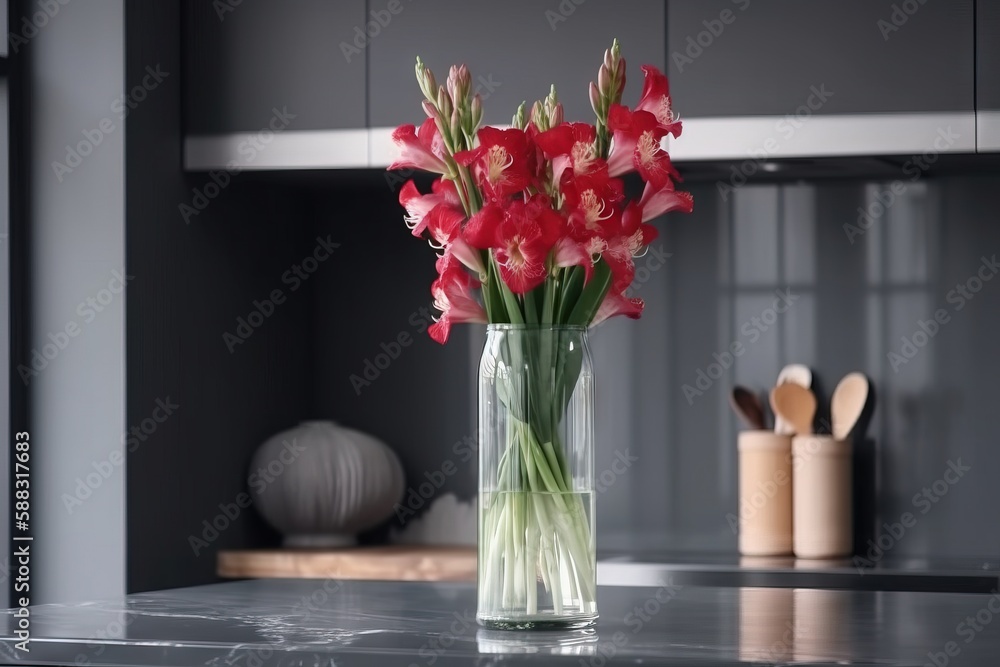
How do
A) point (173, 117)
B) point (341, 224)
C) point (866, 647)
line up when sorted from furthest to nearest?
point (341, 224)
point (173, 117)
point (866, 647)

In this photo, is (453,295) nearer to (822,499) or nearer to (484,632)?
(484,632)

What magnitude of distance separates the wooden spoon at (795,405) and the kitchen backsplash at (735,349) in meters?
0.09

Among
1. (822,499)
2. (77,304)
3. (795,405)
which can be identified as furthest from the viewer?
(795,405)

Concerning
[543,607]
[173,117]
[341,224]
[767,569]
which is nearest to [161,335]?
[173,117]

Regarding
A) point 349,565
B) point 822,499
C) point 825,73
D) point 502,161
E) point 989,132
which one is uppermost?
point 825,73

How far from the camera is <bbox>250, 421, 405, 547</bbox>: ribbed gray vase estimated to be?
2531 millimetres

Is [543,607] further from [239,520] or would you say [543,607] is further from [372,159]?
[239,520]

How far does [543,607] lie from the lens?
95 centimetres

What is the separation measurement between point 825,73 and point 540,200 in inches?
54.7

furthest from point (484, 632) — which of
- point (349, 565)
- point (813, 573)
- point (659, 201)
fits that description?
point (349, 565)

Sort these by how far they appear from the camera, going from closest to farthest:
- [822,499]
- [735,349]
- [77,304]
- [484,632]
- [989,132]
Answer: [484,632], [989,132], [77,304], [822,499], [735,349]

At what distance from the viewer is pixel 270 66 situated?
2412 mm

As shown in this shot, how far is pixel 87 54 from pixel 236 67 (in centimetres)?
28

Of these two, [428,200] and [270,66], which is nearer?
[428,200]
